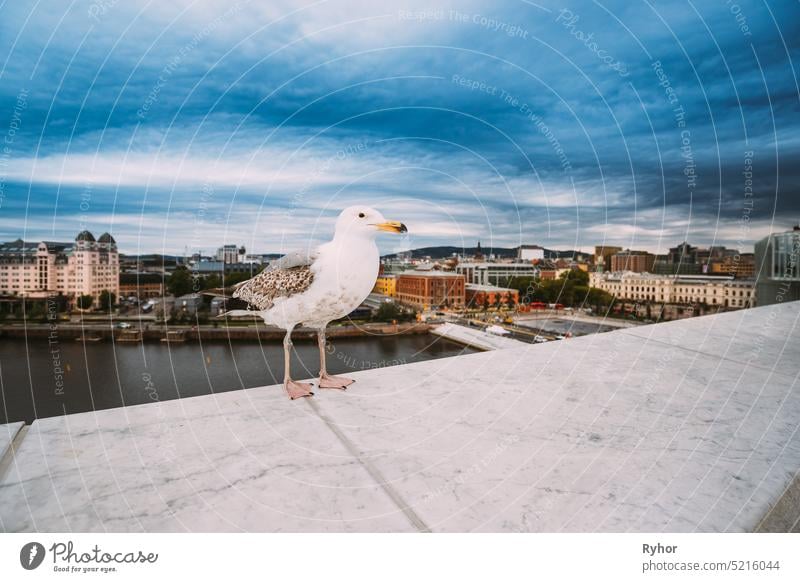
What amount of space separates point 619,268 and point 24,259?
78.2ft

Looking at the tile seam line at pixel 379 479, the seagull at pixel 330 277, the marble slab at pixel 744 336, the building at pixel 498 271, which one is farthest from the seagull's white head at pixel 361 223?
the building at pixel 498 271

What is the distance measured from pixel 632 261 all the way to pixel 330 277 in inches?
861

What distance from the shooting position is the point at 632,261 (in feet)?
69.6

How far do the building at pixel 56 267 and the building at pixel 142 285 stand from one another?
4494mm

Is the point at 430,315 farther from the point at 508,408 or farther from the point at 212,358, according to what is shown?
the point at 508,408

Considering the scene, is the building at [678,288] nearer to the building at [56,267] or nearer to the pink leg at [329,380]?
the building at [56,267]

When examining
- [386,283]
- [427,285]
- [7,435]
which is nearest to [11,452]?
[7,435]

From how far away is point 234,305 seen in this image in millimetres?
3088

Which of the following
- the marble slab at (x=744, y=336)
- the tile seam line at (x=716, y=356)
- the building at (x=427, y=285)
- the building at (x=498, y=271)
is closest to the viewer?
the tile seam line at (x=716, y=356)

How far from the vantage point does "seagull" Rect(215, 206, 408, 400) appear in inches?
96.7

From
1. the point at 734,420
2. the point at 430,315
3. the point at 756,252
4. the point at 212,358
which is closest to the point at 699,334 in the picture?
the point at 734,420

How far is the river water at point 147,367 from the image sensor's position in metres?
26.5

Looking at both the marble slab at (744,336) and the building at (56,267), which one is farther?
the building at (56,267)

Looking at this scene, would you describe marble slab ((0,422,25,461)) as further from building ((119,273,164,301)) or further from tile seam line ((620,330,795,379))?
building ((119,273,164,301))
